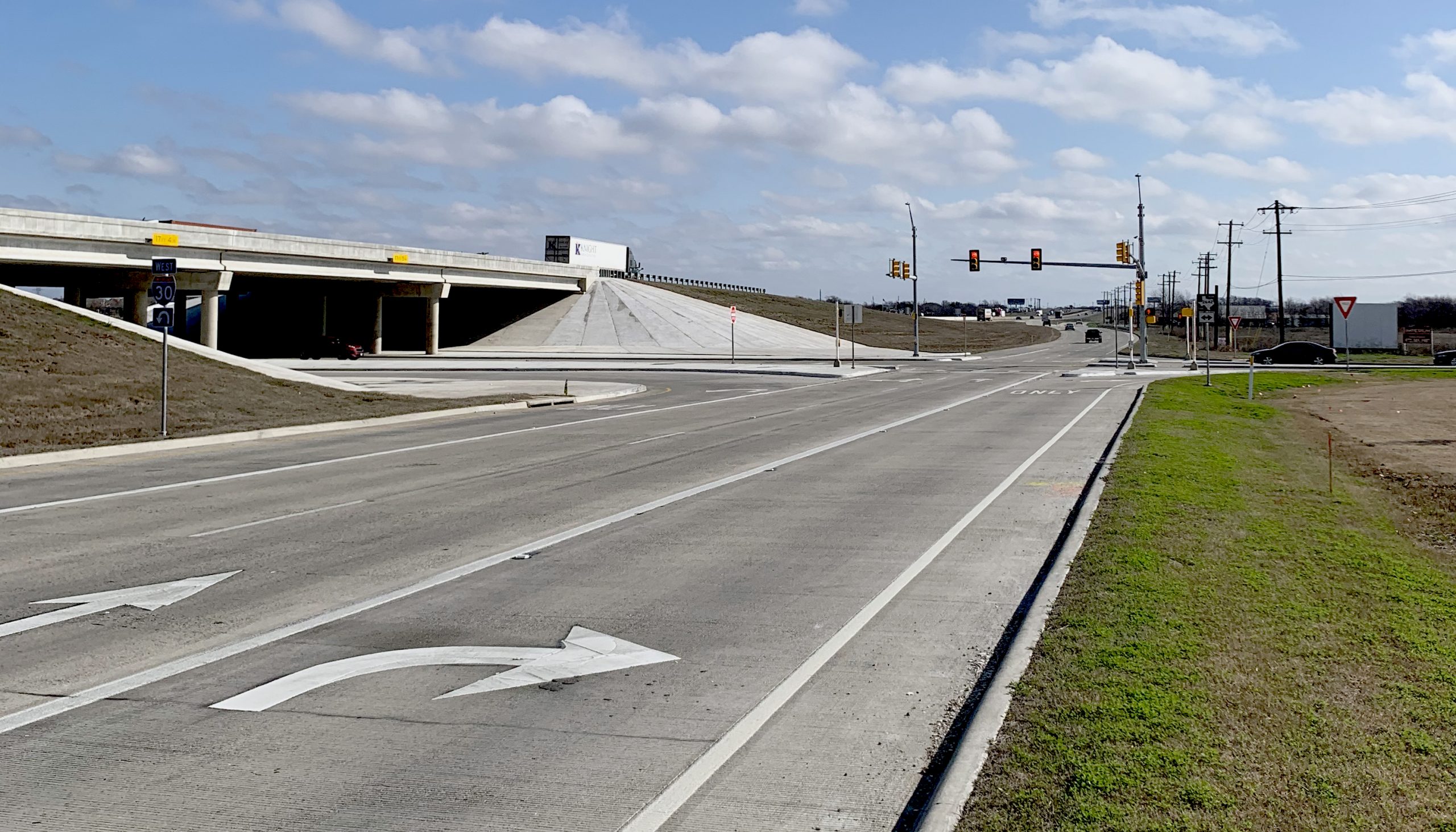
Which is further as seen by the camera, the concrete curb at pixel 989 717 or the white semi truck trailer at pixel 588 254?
the white semi truck trailer at pixel 588 254

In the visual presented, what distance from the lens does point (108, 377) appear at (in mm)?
27938

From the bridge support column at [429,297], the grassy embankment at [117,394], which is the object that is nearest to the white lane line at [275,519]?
the grassy embankment at [117,394]

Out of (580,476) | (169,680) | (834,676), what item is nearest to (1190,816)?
(834,676)

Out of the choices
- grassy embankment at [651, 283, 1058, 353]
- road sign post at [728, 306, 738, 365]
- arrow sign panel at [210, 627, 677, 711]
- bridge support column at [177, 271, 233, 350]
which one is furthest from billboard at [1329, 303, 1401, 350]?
arrow sign panel at [210, 627, 677, 711]

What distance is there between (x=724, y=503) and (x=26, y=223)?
4610 centimetres

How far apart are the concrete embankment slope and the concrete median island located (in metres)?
47.0

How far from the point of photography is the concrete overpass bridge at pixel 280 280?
52.5 metres

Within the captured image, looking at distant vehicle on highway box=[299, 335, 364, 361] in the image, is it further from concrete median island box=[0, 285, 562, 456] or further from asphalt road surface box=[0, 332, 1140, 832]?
asphalt road surface box=[0, 332, 1140, 832]

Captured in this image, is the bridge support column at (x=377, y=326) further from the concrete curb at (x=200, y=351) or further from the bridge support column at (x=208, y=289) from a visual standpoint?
the concrete curb at (x=200, y=351)

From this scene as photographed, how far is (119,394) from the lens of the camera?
2681cm

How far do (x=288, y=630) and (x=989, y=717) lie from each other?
4.91 m

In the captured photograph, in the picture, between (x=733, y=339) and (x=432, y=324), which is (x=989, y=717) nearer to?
(x=733, y=339)

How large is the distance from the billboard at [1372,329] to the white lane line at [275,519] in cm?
8568

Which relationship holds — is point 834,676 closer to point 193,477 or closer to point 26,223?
point 193,477
